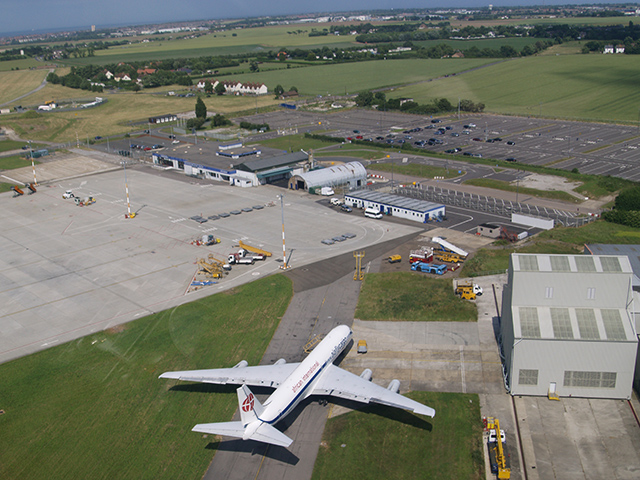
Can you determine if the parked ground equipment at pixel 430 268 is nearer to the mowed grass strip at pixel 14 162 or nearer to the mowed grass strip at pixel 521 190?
the mowed grass strip at pixel 521 190

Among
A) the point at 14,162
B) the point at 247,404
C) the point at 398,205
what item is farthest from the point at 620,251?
the point at 14,162

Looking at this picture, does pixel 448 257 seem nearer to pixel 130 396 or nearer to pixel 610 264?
pixel 610 264

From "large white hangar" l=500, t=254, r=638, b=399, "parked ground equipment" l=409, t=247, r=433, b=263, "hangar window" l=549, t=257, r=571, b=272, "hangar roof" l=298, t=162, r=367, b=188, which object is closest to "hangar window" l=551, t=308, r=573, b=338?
"large white hangar" l=500, t=254, r=638, b=399

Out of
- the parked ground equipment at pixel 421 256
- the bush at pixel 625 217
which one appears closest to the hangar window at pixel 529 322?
the parked ground equipment at pixel 421 256

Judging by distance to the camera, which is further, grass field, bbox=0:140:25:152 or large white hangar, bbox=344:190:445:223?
grass field, bbox=0:140:25:152

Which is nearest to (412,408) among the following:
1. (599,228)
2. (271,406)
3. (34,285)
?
(271,406)

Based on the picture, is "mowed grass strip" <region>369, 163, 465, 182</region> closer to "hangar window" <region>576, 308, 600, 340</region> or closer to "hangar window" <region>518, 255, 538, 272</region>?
"hangar window" <region>518, 255, 538, 272</region>

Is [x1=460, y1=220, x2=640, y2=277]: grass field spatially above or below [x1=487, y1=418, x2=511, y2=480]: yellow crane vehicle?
above
